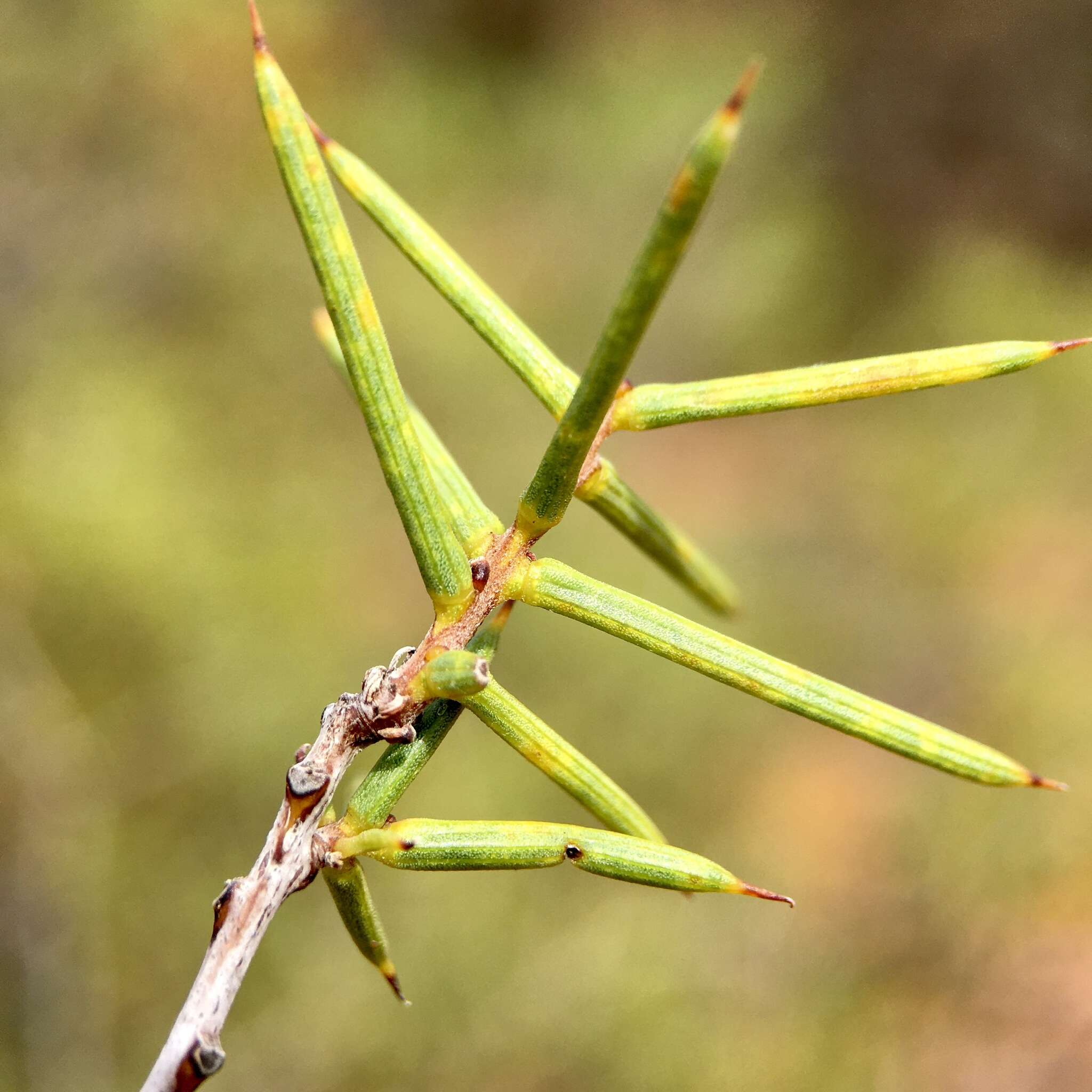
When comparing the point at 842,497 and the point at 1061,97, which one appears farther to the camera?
the point at 1061,97

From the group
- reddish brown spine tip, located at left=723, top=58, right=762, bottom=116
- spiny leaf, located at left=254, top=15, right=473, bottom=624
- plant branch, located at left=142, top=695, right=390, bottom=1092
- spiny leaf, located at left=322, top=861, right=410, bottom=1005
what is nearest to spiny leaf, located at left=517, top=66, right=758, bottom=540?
reddish brown spine tip, located at left=723, top=58, right=762, bottom=116

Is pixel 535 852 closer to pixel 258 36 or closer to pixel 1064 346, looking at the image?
pixel 1064 346

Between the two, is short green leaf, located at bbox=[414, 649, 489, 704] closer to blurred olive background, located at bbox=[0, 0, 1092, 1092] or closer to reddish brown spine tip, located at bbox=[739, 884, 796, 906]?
reddish brown spine tip, located at bbox=[739, 884, 796, 906]

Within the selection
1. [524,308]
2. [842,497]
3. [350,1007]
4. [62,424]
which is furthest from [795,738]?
[62,424]

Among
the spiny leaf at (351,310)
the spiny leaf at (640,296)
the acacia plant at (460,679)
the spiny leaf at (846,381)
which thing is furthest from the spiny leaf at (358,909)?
the spiny leaf at (846,381)

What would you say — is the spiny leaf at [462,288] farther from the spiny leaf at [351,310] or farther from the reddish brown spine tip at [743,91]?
the reddish brown spine tip at [743,91]

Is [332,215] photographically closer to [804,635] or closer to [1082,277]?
[804,635]
